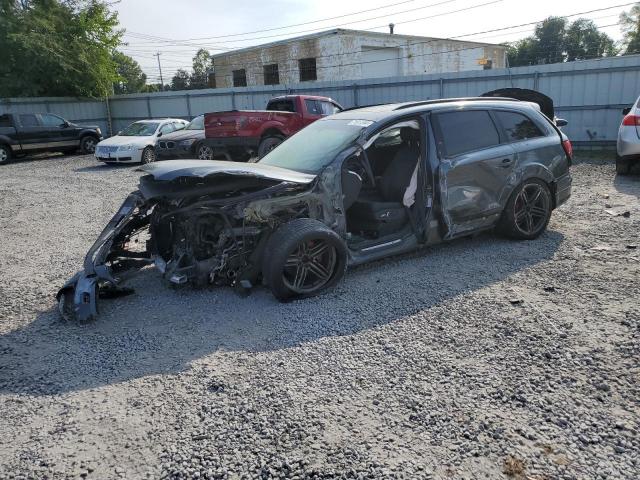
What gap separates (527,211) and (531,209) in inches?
2.7

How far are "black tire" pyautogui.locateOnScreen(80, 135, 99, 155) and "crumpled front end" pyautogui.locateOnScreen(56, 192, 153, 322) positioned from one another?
54.0 ft

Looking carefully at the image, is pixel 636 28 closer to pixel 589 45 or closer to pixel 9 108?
pixel 589 45

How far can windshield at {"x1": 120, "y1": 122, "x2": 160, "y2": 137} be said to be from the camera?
1610 centimetres

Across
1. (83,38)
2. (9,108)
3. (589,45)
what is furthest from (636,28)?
(9,108)

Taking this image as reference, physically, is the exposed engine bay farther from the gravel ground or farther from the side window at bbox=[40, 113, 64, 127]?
the side window at bbox=[40, 113, 64, 127]

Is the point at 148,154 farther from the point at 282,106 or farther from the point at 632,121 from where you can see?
the point at 632,121

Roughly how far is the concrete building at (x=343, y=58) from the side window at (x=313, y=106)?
16.2 metres

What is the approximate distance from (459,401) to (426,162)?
273cm

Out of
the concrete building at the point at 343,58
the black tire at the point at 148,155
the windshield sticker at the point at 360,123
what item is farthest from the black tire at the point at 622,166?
the concrete building at the point at 343,58

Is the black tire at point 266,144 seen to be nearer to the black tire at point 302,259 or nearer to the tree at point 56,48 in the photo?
the black tire at point 302,259

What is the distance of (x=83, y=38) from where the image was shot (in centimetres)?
2519

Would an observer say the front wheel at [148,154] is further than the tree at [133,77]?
No

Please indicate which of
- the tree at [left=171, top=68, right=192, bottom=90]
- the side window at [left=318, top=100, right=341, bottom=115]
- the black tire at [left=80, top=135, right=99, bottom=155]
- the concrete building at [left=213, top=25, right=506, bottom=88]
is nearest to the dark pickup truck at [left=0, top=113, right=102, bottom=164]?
the black tire at [left=80, top=135, right=99, bottom=155]

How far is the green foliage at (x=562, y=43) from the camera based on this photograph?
61781 mm
